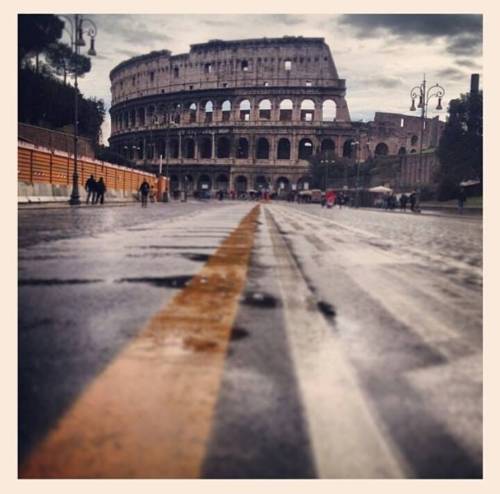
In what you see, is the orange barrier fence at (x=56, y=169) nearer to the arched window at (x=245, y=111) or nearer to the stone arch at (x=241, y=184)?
the arched window at (x=245, y=111)

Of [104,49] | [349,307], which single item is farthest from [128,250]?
[349,307]

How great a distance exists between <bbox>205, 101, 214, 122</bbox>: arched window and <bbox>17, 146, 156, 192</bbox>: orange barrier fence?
24354 mm

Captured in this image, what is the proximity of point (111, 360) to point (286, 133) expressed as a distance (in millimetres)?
68238

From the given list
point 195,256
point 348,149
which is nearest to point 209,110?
point 348,149

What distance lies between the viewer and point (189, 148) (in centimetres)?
7119

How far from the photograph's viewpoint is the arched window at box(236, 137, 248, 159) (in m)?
68.4

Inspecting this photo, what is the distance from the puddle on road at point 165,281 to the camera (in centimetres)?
344

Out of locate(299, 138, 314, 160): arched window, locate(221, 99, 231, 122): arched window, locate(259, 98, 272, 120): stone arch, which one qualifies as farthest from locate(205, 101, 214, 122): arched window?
locate(299, 138, 314, 160): arched window

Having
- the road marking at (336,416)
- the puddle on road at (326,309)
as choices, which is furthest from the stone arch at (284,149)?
the road marking at (336,416)

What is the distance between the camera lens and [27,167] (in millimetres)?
17125

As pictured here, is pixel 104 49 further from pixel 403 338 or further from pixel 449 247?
pixel 449 247

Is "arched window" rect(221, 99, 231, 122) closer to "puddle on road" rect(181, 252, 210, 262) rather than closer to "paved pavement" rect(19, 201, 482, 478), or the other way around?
"puddle on road" rect(181, 252, 210, 262)

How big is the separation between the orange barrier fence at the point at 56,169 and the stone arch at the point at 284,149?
37.8m

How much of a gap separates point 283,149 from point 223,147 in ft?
25.9
